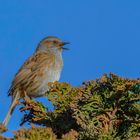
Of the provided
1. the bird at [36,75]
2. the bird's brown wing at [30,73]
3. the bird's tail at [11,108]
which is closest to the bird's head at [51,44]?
the bird at [36,75]

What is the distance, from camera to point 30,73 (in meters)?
10.8

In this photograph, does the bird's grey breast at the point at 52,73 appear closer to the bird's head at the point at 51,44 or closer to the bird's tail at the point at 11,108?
the bird's tail at the point at 11,108

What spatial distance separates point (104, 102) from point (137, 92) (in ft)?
0.91

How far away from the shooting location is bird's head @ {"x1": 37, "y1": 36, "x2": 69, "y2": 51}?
1142 cm

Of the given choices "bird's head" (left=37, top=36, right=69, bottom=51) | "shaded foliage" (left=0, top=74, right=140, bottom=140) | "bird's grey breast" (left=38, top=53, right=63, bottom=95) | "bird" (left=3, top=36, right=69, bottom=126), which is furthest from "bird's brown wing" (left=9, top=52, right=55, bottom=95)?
"shaded foliage" (left=0, top=74, right=140, bottom=140)

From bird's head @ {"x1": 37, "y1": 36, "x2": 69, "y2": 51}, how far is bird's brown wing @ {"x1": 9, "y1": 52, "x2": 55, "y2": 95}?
570 mm

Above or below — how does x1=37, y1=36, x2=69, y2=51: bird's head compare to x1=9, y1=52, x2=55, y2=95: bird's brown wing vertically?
above

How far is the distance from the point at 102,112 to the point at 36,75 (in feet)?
20.9

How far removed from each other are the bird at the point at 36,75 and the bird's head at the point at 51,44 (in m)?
0.23

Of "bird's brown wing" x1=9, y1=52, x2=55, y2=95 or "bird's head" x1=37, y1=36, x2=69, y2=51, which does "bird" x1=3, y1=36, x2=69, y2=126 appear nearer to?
"bird's brown wing" x1=9, y1=52, x2=55, y2=95

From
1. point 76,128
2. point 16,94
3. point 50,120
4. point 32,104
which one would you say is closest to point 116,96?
point 76,128

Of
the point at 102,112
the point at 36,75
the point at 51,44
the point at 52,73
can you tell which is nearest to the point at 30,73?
the point at 36,75

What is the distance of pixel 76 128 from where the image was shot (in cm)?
454

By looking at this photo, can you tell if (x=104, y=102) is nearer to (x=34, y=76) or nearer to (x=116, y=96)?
(x=116, y=96)
